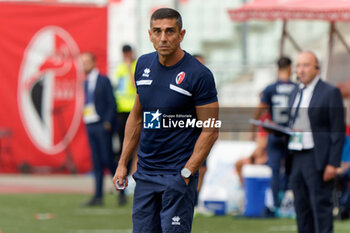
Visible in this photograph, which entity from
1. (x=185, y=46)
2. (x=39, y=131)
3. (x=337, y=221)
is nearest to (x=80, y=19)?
(x=39, y=131)

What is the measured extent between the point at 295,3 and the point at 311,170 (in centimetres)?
435

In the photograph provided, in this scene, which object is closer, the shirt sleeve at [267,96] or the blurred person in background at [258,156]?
the shirt sleeve at [267,96]

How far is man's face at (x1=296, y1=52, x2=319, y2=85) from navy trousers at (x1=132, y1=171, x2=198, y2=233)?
8.82ft

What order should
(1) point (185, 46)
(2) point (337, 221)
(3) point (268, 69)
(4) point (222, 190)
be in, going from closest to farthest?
1. (2) point (337, 221)
2. (4) point (222, 190)
3. (3) point (268, 69)
4. (1) point (185, 46)

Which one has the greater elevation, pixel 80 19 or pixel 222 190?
pixel 80 19

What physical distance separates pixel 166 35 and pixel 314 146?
3.00 metres

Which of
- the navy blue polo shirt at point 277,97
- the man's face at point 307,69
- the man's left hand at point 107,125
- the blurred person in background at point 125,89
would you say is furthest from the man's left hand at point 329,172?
the blurred person in background at point 125,89

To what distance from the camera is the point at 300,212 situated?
8469mm

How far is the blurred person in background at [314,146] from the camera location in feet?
27.3

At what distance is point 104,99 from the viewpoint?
13.0 m

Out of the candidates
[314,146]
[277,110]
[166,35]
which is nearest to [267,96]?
[277,110]

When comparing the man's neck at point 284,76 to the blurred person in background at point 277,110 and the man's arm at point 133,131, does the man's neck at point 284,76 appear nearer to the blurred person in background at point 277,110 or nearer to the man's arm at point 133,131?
the blurred person in background at point 277,110

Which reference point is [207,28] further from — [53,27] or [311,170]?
[311,170]

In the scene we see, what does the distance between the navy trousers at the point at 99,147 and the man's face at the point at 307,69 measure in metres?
4.97
